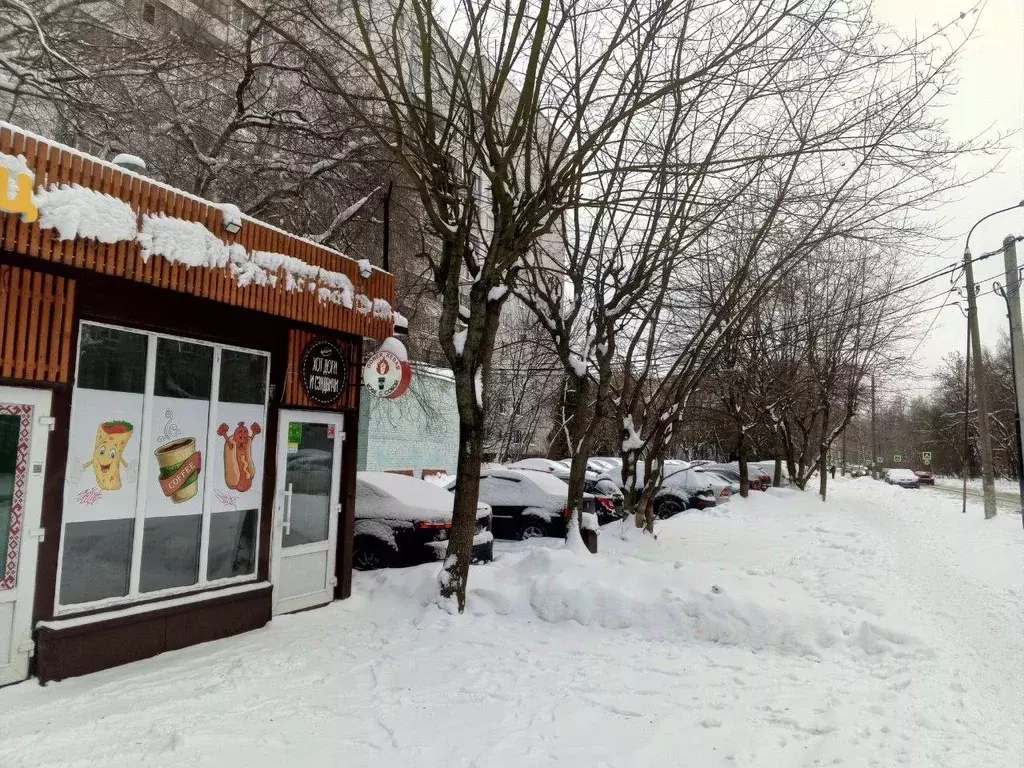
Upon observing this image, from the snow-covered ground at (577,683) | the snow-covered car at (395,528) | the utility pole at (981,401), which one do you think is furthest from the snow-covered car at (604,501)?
the utility pole at (981,401)

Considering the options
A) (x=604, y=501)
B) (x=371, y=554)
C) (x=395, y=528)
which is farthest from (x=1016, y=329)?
(x=371, y=554)

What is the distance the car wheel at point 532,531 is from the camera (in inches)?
502

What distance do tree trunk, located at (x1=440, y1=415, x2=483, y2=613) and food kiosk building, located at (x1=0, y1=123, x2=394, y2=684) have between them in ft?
4.54

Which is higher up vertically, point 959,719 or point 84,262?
point 84,262

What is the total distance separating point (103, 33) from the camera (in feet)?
28.6

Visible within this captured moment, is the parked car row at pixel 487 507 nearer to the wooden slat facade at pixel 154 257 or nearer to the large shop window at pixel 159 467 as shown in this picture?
the large shop window at pixel 159 467

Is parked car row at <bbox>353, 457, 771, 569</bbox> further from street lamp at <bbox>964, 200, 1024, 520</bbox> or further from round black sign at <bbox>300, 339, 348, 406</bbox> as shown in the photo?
street lamp at <bbox>964, 200, 1024, 520</bbox>

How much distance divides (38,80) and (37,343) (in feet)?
14.8

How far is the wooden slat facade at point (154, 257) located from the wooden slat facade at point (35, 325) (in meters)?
0.04

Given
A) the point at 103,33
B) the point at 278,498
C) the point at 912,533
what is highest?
the point at 103,33

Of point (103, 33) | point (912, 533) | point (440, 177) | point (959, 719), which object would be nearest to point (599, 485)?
point (912, 533)

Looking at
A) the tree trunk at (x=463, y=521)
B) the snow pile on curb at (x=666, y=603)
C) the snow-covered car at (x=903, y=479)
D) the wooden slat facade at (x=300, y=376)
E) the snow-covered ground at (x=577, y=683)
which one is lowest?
the snow-covered car at (x=903, y=479)

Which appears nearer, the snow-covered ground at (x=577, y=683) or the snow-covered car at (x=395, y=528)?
the snow-covered ground at (x=577, y=683)

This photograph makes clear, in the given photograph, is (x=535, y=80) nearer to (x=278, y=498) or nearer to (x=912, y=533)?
(x=278, y=498)
